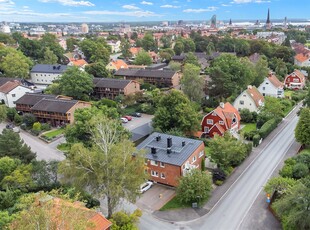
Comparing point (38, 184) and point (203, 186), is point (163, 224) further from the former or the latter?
point (38, 184)

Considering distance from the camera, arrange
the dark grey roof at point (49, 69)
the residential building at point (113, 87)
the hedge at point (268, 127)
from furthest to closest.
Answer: the dark grey roof at point (49, 69), the residential building at point (113, 87), the hedge at point (268, 127)

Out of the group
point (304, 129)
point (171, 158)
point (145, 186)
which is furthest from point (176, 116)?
point (304, 129)

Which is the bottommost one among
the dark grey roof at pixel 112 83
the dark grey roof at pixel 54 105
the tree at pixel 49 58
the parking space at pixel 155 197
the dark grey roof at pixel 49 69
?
the parking space at pixel 155 197

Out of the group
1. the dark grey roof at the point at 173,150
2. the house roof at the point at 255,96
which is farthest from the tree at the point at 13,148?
the house roof at the point at 255,96

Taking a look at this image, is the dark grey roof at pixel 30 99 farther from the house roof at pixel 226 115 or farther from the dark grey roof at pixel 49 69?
the house roof at pixel 226 115

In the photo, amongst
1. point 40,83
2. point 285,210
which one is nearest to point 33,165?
point 285,210

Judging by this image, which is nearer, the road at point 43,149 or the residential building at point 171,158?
the residential building at point 171,158
